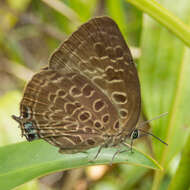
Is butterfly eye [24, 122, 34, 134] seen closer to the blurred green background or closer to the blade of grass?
the blurred green background

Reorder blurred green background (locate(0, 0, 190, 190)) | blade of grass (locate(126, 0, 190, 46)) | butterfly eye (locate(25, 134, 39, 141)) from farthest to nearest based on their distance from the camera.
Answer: butterfly eye (locate(25, 134, 39, 141)) → blurred green background (locate(0, 0, 190, 190)) → blade of grass (locate(126, 0, 190, 46))

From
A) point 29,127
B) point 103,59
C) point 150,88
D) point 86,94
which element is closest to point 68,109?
point 86,94

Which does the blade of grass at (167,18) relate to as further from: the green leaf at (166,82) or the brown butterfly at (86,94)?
the green leaf at (166,82)

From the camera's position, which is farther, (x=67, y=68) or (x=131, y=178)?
(x=131, y=178)

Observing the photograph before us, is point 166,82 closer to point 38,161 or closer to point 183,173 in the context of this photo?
point 183,173

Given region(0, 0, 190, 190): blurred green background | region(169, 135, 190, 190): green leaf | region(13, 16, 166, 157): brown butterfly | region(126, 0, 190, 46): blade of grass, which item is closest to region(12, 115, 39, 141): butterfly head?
region(13, 16, 166, 157): brown butterfly

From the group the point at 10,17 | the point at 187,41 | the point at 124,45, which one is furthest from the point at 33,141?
the point at 10,17

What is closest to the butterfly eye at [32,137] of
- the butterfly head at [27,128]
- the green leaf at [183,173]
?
the butterfly head at [27,128]

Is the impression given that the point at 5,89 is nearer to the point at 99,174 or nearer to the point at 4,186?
the point at 99,174
